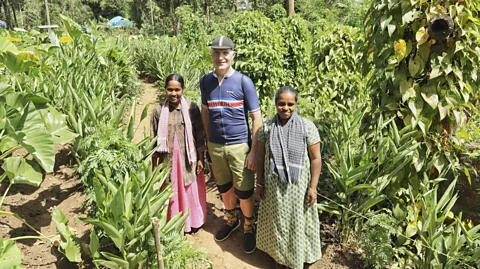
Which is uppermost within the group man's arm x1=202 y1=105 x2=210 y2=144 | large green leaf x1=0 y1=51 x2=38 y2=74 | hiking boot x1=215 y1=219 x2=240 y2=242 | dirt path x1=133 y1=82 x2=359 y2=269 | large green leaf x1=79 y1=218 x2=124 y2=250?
large green leaf x1=0 y1=51 x2=38 y2=74

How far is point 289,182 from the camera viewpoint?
244cm

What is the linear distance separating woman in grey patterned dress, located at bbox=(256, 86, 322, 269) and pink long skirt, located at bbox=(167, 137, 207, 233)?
692mm

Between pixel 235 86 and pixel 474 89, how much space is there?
1736 millimetres

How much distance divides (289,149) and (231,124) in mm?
534

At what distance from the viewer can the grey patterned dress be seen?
2.47 meters

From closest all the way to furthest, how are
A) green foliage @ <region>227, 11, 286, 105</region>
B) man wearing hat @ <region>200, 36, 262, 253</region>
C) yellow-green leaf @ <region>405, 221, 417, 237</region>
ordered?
yellow-green leaf @ <region>405, 221, 417, 237</region>, man wearing hat @ <region>200, 36, 262, 253</region>, green foliage @ <region>227, 11, 286, 105</region>

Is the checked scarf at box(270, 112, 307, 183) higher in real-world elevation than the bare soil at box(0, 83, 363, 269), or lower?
higher

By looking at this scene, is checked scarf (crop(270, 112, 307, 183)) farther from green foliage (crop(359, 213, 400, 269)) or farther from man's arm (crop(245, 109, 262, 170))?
green foliage (crop(359, 213, 400, 269))

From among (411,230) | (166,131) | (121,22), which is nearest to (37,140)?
(166,131)

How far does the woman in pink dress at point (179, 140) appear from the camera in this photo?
2.83 meters

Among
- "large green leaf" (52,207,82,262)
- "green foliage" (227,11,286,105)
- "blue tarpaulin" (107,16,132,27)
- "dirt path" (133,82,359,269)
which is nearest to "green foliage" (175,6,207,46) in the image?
"green foliage" (227,11,286,105)

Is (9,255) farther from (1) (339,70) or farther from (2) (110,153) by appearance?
(1) (339,70)

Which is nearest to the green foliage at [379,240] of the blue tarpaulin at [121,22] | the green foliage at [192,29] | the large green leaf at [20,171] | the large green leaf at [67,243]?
the large green leaf at [67,243]

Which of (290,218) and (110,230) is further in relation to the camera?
(290,218)
